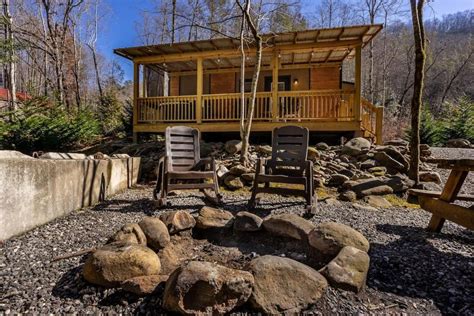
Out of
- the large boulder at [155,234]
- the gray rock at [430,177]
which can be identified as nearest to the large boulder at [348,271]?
the large boulder at [155,234]

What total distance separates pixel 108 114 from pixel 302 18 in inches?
402

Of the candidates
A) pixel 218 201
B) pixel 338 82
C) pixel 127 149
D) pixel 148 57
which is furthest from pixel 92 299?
pixel 338 82

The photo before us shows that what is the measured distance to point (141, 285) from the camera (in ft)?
5.21

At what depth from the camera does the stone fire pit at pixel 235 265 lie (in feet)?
4.83

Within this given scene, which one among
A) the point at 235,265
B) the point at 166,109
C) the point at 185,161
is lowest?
the point at 235,265

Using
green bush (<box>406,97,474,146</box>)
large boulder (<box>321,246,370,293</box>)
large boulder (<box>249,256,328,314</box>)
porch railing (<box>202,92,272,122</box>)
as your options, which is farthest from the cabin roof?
large boulder (<box>249,256,328,314</box>)

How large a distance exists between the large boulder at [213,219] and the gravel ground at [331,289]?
25 cm

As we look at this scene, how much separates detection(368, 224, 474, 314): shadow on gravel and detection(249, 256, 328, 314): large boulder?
485 millimetres

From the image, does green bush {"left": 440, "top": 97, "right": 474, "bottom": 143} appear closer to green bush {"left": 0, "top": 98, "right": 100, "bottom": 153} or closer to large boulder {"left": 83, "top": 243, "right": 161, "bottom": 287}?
large boulder {"left": 83, "top": 243, "right": 161, "bottom": 287}

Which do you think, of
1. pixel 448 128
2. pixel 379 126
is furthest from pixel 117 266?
pixel 448 128

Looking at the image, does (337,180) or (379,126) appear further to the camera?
(379,126)

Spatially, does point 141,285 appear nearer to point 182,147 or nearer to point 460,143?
point 182,147

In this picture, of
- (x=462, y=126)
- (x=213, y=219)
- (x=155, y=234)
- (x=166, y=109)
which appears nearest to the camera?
(x=155, y=234)

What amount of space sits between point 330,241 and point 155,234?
1389 millimetres
